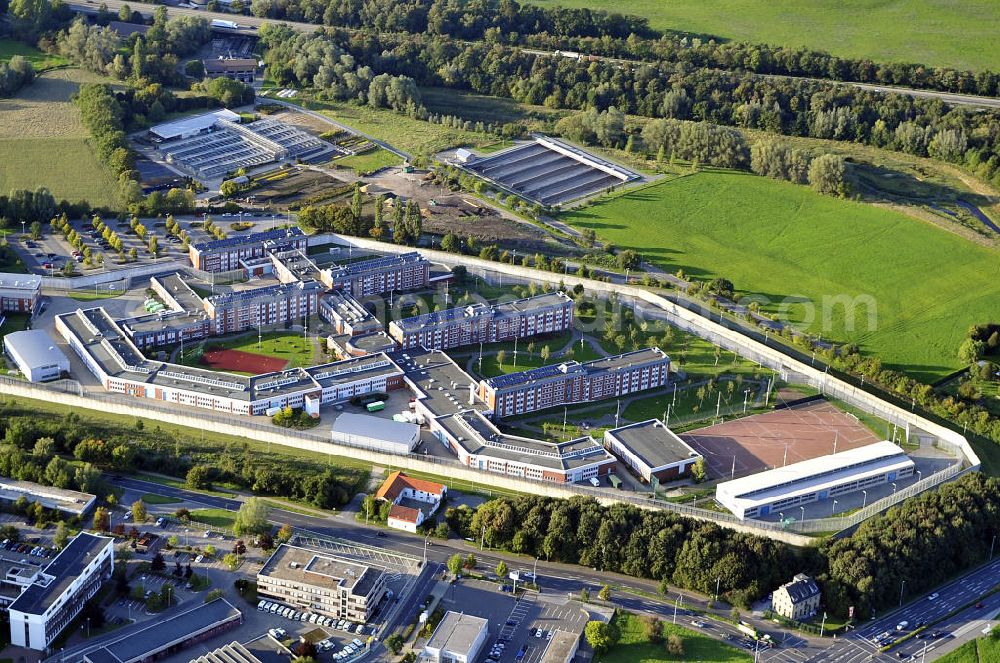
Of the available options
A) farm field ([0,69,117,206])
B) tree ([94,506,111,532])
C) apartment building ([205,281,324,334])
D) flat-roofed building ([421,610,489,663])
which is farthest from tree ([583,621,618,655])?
farm field ([0,69,117,206])

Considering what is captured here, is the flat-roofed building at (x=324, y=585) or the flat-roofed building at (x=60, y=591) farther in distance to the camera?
the flat-roofed building at (x=324, y=585)

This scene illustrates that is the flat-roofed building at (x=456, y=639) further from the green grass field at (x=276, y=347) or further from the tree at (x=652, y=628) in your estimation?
the green grass field at (x=276, y=347)

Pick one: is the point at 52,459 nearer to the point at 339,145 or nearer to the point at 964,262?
the point at 339,145

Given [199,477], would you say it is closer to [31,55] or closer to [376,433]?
[376,433]

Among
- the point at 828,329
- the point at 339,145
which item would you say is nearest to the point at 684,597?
the point at 828,329

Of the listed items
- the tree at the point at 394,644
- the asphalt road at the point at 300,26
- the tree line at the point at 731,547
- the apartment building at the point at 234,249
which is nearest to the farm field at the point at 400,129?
the asphalt road at the point at 300,26

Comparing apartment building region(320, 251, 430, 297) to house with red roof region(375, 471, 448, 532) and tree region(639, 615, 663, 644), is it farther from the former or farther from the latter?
tree region(639, 615, 663, 644)
